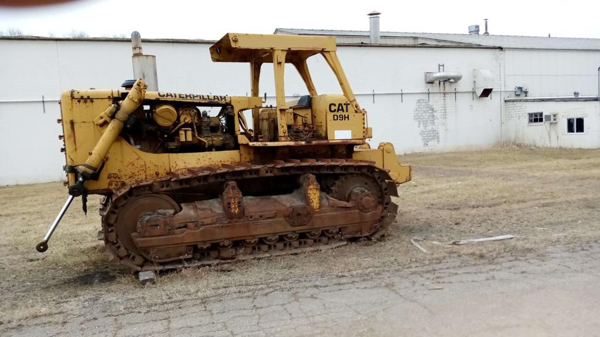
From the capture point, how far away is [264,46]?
6430mm

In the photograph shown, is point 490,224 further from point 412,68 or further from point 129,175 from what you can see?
point 412,68

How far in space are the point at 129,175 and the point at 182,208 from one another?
82cm

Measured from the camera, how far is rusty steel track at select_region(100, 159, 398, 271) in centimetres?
564

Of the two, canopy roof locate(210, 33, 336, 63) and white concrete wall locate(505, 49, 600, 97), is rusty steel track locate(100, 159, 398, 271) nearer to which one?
canopy roof locate(210, 33, 336, 63)

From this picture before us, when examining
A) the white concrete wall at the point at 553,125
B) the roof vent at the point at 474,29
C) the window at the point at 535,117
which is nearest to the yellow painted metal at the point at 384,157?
the white concrete wall at the point at 553,125

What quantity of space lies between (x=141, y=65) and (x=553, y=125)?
20.6 meters

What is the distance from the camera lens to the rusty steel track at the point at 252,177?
18.5 ft

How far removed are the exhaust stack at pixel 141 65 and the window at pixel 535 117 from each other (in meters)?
20.3

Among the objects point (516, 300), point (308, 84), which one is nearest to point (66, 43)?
point (308, 84)

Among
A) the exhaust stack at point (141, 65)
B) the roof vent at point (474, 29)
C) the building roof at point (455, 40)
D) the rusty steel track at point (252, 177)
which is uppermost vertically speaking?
the roof vent at point (474, 29)

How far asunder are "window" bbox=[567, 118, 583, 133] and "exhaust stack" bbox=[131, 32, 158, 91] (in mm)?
20095

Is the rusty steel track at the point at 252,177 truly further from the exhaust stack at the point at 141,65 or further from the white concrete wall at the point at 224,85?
the white concrete wall at the point at 224,85

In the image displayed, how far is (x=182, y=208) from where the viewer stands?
5.88 meters

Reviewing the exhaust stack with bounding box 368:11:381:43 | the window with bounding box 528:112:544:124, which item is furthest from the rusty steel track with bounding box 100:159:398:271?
the exhaust stack with bounding box 368:11:381:43
